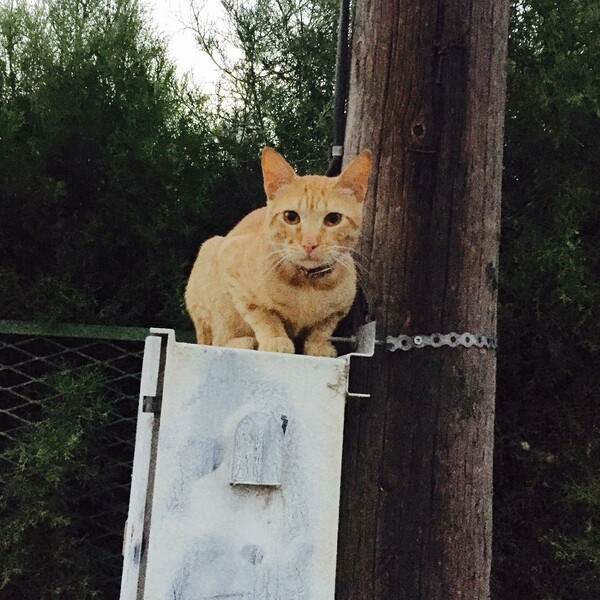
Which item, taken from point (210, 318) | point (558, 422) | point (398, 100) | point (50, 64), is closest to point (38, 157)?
point (50, 64)

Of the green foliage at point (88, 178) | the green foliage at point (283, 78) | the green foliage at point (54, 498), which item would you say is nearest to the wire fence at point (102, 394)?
the green foliage at point (54, 498)

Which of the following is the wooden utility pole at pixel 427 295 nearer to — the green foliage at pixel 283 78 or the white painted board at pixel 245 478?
the white painted board at pixel 245 478

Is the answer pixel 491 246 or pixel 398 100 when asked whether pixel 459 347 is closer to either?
pixel 491 246

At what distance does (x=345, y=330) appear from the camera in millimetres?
1358

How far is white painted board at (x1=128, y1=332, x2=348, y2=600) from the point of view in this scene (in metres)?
1.02

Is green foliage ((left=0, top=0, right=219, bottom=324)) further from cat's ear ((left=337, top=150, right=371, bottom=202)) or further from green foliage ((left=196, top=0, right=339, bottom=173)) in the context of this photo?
cat's ear ((left=337, top=150, right=371, bottom=202))

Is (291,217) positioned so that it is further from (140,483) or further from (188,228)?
(188,228)

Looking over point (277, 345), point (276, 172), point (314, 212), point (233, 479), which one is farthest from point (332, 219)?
point (233, 479)

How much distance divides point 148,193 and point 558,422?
1908 mm

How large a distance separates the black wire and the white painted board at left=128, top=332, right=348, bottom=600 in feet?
1.77

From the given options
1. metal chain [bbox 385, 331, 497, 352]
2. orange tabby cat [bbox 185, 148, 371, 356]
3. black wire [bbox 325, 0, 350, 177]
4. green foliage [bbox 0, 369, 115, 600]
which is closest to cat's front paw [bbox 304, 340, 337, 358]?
orange tabby cat [bbox 185, 148, 371, 356]

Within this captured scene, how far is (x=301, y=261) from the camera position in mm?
1188

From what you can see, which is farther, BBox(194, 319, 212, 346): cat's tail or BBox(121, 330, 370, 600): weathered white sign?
BBox(194, 319, 212, 346): cat's tail

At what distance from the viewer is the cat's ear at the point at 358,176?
1.21 metres
